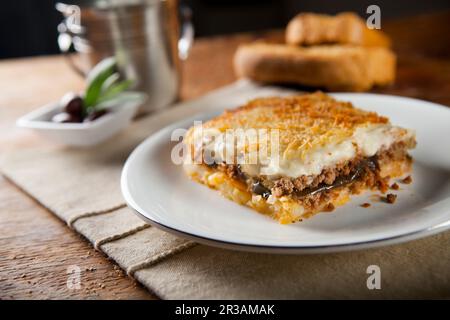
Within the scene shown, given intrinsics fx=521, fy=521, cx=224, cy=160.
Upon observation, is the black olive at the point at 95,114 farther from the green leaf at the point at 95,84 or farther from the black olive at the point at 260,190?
the black olive at the point at 260,190

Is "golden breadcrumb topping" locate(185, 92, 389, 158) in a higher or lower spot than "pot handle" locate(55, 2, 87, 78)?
lower

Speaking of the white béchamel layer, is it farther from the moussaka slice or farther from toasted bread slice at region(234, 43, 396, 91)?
toasted bread slice at region(234, 43, 396, 91)

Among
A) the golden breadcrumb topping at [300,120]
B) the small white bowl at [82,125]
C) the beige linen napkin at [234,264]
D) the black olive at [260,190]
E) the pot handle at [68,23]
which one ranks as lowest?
the beige linen napkin at [234,264]

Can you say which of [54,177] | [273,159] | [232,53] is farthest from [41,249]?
[232,53]

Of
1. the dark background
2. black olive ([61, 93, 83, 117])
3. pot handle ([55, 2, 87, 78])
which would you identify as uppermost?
pot handle ([55, 2, 87, 78])

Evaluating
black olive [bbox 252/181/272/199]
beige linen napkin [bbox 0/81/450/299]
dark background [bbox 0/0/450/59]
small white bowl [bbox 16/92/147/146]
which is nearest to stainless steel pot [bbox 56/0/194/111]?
small white bowl [bbox 16/92/147/146]

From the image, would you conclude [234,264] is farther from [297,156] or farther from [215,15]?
[215,15]

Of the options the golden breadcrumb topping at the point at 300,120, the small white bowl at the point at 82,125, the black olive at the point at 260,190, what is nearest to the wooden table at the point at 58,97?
the small white bowl at the point at 82,125
